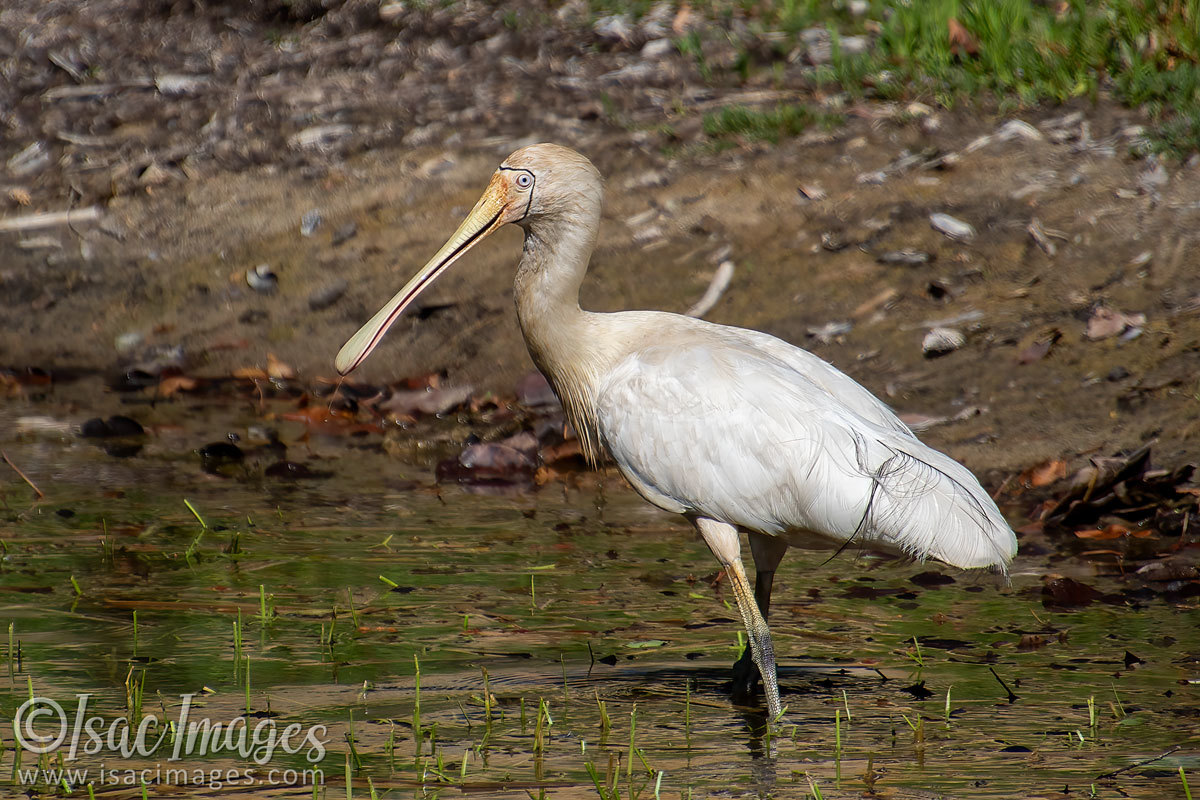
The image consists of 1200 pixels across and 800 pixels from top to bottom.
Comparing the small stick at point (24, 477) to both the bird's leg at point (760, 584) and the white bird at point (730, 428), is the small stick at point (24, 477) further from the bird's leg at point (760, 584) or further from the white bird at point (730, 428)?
the bird's leg at point (760, 584)

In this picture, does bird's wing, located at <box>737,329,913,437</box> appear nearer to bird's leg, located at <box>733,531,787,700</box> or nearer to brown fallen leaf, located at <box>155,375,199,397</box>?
bird's leg, located at <box>733,531,787,700</box>

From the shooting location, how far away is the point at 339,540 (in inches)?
245

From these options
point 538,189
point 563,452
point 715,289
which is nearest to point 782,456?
point 538,189

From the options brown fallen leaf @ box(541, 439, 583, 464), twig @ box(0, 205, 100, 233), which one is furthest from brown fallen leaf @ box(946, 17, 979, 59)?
twig @ box(0, 205, 100, 233)

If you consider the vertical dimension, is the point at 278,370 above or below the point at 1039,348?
above

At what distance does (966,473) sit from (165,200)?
6742 millimetres

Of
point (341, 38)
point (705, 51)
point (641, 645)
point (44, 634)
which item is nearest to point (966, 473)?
point (641, 645)

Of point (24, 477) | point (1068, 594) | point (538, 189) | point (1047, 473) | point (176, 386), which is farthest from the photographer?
point (176, 386)

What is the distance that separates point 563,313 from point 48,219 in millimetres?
6051

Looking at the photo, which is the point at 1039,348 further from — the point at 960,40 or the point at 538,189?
the point at 538,189

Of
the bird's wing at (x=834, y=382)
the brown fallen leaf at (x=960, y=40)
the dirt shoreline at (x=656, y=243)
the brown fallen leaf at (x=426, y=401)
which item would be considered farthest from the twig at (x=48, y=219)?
the bird's wing at (x=834, y=382)

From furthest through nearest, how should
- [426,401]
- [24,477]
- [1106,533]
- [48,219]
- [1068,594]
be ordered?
[48,219] < [426,401] < [24,477] < [1106,533] < [1068,594]

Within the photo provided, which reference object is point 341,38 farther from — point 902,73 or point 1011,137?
point 1011,137

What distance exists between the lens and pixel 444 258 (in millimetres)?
5516
